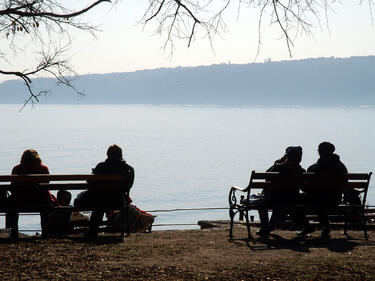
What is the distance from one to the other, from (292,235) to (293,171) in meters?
0.88

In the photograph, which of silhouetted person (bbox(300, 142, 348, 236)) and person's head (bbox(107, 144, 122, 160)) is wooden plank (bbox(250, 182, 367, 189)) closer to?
silhouetted person (bbox(300, 142, 348, 236))

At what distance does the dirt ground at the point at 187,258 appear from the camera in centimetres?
483

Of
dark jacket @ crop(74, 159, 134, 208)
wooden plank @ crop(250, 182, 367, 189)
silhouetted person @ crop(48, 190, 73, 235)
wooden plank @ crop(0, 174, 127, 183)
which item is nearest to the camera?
wooden plank @ crop(0, 174, 127, 183)

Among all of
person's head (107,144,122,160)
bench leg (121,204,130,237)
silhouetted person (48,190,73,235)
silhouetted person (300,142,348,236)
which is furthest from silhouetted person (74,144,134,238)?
silhouetted person (300,142,348,236)

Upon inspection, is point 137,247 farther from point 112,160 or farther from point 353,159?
point 353,159

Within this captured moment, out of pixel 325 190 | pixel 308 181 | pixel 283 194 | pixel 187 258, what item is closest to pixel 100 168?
pixel 187 258

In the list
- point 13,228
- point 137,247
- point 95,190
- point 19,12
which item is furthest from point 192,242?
point 19,12

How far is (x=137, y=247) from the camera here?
604cm

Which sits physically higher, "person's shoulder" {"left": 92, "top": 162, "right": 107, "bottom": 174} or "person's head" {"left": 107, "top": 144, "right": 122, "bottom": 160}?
"person's head" {"left": 107, "top": 144, "right": 122, "bottom": 160}

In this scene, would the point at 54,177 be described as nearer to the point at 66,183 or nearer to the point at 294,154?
the point at 66,183

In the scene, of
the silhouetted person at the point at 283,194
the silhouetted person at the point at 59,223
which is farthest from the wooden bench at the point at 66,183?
the silhouetted person at the point at 283,194

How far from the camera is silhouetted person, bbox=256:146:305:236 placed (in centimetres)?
692

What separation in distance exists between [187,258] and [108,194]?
194 cm

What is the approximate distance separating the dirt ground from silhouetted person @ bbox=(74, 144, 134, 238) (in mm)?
490
